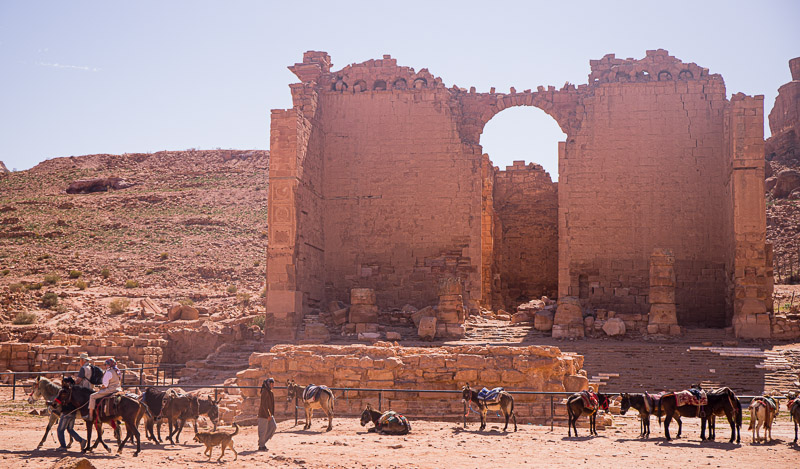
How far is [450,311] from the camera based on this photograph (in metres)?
21.0

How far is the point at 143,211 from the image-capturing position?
53844 millimetres

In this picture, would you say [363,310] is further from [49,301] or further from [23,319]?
[49,301]

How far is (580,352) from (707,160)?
308 inches

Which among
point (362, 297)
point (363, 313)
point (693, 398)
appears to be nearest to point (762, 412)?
point (693, 398)

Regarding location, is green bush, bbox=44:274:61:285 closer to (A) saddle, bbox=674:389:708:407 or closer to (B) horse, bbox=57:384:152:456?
(B) horse, bbox=57:384:152:456

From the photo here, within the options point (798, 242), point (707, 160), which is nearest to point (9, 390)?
point (707, 160)

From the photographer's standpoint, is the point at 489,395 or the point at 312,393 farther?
the point at 312,393

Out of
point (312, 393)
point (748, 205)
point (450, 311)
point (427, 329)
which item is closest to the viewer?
point (312, 393)

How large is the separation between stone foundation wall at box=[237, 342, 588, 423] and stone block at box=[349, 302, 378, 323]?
21.1 feet

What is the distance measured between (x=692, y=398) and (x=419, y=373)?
521 centimetres

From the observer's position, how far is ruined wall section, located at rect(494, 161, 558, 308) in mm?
29625

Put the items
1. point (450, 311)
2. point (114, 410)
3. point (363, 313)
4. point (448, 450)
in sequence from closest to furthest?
point (448, 450) → point (114, 410) → point (450, 311) → point (363, 313)

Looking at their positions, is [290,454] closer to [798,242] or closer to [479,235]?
[479,235]

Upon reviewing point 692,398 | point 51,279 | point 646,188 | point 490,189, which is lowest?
point 692,398
